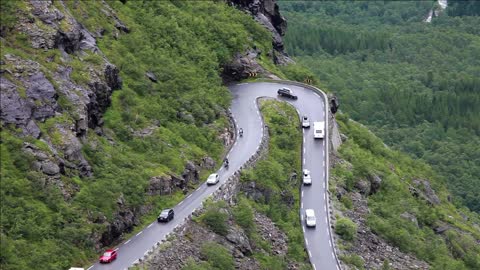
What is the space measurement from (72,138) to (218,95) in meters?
32.5

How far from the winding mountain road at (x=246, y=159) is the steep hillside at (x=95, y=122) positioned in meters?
1.53

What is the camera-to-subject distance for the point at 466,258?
9369cm

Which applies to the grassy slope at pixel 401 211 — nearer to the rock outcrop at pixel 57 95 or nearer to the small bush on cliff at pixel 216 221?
the small bush on cliff at pixel 216 221

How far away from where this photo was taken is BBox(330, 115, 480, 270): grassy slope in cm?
8594

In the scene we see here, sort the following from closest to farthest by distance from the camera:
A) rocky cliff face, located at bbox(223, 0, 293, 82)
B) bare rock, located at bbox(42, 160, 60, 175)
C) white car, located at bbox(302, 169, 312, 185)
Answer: bare rock, located at bbox(42, 160, 60, 175) < white car, located at bbox(302, 169, 312, 185) < rocky cliff face, located at bbox(223, 0, 293, 82)

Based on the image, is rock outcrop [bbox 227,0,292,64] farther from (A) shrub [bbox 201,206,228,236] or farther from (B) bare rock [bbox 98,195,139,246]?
(B) bare rock [bbox 98,195,139,246]

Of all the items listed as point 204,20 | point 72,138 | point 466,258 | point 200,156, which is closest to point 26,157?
point 72,138

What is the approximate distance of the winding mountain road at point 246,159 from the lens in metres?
69.6

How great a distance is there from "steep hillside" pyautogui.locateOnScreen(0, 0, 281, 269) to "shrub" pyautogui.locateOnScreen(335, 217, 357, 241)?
517 inches

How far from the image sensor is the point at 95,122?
79188 mm

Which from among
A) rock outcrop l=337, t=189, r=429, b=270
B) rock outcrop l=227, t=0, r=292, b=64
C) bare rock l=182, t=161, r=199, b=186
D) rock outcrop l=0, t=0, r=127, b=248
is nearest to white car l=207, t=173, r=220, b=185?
bare rock l=182, t=161, r=199, b=186

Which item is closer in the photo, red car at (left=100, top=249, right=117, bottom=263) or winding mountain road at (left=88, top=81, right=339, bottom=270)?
red car at (left=100, top=249, right=117, bottom=263)

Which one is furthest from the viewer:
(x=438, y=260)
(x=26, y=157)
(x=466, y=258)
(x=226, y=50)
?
(x=226, y=50)

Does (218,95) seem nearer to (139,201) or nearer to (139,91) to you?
(139,91)
